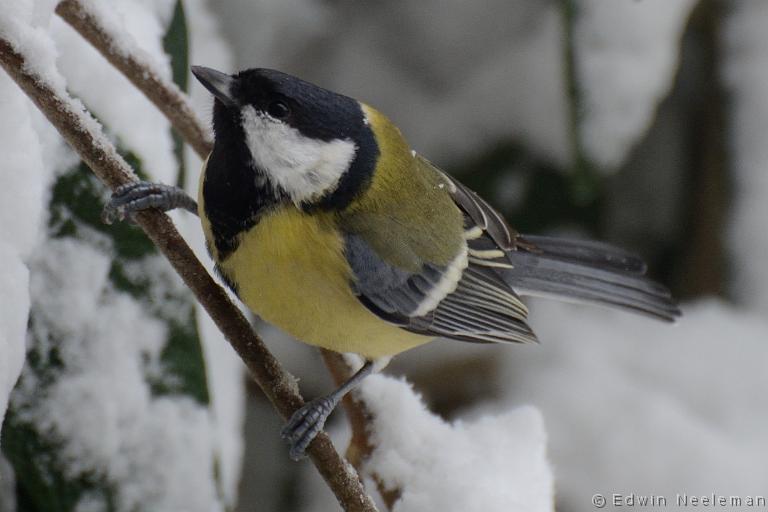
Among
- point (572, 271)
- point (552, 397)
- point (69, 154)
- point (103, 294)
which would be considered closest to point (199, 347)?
point (103, 294)

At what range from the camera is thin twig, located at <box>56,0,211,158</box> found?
87 centimetres

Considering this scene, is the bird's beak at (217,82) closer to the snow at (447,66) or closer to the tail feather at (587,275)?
the tail feather at (587,275)

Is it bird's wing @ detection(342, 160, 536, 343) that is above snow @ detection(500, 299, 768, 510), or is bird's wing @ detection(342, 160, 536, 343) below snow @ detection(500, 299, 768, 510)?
below

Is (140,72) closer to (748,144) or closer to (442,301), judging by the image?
(442,301)

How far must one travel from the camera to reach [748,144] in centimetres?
170

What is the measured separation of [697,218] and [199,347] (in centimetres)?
114

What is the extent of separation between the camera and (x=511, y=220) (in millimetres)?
1693

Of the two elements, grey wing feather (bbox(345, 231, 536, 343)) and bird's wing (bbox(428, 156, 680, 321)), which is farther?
bird's wing (bbox(428, 156, 680, 321))

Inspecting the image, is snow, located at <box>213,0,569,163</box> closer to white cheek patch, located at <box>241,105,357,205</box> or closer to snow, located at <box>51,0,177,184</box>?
snow, located at <box>51,0,177,184</box>

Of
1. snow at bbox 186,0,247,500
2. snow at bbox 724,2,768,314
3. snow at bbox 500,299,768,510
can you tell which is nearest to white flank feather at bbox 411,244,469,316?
snow at bbox 186,0,247,500

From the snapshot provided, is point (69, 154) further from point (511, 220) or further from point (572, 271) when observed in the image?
point (511, 220)

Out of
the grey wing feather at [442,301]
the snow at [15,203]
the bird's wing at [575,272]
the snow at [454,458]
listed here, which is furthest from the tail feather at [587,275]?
the snow at [15,203]

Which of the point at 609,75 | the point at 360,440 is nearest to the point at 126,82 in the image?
the point at 360,440

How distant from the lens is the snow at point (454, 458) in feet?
2.90
